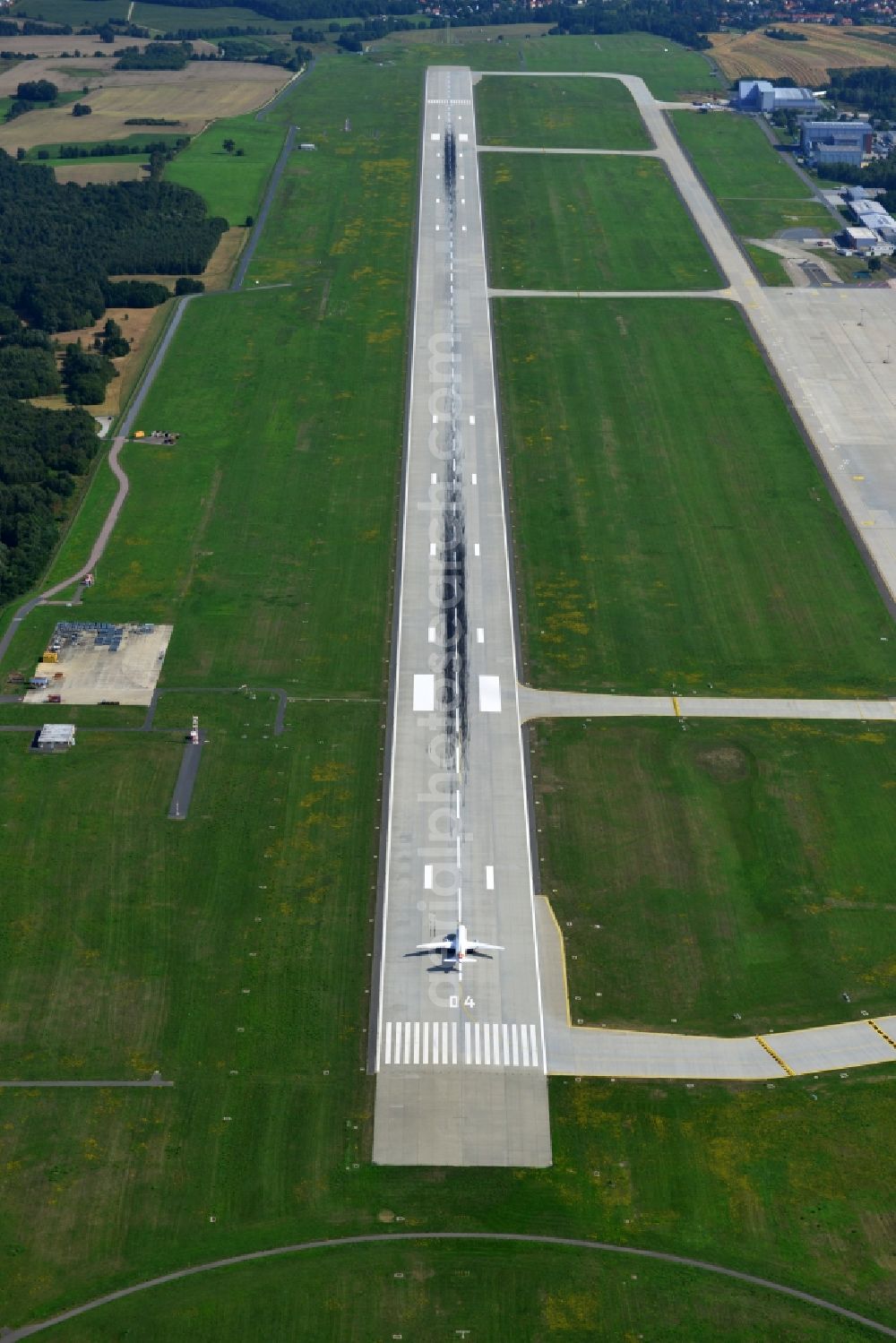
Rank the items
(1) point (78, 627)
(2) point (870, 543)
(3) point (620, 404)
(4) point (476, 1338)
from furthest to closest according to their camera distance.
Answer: (3) point (620, 404) < (2) point (870, 543) < (1) point (78, 627) < (4) point (476, 1338)

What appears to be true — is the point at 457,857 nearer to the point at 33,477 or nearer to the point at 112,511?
the point at 112,511

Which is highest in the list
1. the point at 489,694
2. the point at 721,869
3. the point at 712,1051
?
the point at 712,1051

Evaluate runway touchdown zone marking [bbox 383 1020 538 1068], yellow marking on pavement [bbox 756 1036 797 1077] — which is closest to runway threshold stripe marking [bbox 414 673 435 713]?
runway touchdown zone marking [bbox 383 1020 538 1068]

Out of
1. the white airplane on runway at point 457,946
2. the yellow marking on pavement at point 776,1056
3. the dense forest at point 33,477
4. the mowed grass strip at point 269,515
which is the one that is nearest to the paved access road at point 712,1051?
the yellow marking on pavement at point 776,1056

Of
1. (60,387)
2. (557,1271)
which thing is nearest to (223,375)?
(60,387)

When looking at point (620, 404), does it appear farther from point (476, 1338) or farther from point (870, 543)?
point (476, 1338)

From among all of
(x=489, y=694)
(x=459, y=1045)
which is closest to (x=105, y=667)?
(x=489, y=694)
